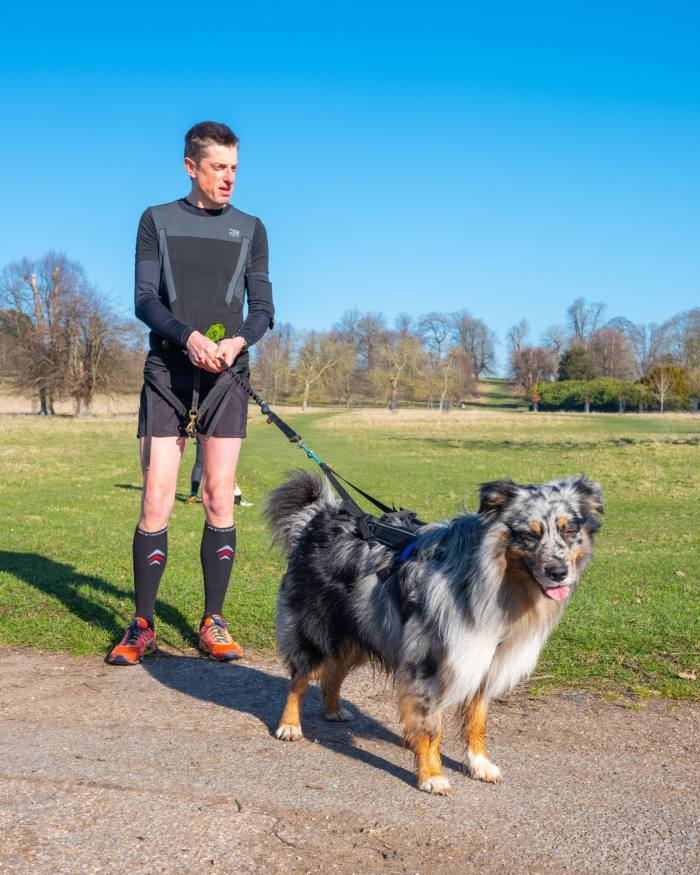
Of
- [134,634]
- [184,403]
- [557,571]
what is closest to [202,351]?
[184,403]

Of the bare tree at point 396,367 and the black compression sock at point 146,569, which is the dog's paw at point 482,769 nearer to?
the black compression sock at point 146,569

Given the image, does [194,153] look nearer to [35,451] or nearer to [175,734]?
[175,734]

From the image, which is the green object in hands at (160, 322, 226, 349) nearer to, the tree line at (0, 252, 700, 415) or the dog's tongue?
the dog's tongue

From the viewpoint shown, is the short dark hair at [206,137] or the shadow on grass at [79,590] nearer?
the short dark hair at [206,137]

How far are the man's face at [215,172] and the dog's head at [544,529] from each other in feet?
10.3

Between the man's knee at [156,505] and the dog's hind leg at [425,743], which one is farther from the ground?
the man's knee at [156,505]

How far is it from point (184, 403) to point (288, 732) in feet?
8.03

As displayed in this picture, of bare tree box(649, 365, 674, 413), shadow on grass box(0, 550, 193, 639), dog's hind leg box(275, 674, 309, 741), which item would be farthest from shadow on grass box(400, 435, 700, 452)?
bare tree box(649, 365, 674, 413)

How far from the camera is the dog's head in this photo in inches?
154

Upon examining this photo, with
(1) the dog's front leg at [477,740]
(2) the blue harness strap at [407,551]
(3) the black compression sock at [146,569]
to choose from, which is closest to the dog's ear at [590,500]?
(2) the blue harness strap at [407,551]

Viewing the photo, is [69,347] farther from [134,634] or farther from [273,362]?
[134,634]

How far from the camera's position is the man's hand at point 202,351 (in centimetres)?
548

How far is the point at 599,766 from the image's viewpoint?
4.18m

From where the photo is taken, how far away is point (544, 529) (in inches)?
155
